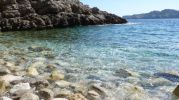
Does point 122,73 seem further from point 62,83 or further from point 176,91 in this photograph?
point 176,91

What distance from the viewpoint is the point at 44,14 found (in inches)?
2724

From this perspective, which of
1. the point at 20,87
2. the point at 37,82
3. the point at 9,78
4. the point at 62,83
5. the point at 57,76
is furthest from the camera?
the point at 57,76

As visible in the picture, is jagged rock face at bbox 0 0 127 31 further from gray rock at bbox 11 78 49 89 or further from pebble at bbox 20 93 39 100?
pebble at bbox 20 93 39 100

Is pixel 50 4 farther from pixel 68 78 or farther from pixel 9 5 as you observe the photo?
pixel 68 78

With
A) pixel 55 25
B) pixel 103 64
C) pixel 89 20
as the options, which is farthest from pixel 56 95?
pixel 89 20

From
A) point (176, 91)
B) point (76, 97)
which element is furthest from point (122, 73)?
point (76, 97)

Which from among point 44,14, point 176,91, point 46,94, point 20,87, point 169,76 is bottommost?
point 169,76

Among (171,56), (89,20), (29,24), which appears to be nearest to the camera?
(171,56)

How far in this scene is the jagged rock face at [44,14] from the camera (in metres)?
59.6

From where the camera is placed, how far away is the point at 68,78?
1406 centimetres

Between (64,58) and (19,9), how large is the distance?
48094 mm

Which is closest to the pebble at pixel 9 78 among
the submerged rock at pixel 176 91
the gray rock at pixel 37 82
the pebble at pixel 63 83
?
the gray rock at pixel 37 82

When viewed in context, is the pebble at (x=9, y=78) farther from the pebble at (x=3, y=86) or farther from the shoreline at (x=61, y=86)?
the pebble at (x=3, y=86)

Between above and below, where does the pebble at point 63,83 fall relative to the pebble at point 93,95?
above
